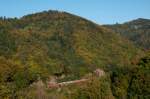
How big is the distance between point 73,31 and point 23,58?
46980mm

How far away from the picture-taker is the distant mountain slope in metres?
121

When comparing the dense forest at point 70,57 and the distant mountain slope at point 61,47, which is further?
the distant mountain slope at point 61,47

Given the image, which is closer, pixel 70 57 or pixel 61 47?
pixel 70 57

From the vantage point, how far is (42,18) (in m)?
198

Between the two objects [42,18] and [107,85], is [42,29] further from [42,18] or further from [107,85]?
[107,85]

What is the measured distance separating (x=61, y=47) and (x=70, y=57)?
1057cm

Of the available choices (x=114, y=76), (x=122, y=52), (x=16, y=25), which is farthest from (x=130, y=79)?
(x=16, y=25)

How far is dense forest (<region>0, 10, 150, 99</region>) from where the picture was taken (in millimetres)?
52625

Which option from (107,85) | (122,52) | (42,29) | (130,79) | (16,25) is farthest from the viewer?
(16,25)

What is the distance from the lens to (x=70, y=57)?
13962 centimetres

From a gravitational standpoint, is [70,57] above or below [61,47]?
below

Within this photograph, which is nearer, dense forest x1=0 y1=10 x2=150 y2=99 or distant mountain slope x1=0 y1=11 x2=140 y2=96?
dense forest x1=0 y1=10 x2=150 y2=99

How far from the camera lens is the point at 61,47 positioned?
149 m

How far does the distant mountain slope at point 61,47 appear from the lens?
121m
